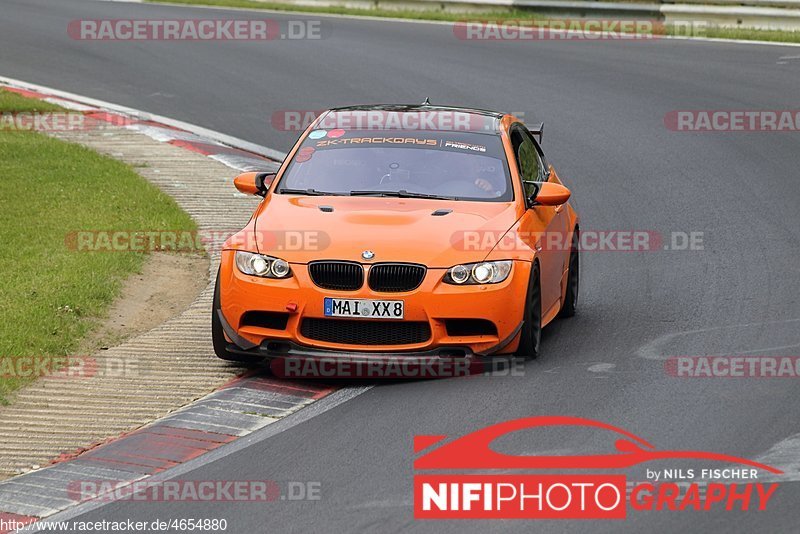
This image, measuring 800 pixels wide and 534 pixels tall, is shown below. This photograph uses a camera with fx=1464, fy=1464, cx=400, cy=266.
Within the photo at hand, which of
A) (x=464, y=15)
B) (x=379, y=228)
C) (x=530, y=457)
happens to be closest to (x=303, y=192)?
(x=379, y=228)

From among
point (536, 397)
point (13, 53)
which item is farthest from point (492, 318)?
point (13, 53)

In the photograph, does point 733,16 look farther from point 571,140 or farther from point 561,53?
point 571,140

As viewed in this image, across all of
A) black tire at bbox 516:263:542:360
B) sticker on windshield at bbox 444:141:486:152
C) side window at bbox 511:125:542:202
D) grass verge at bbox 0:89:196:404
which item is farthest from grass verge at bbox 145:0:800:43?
black tire at bbox 516:263:542:360

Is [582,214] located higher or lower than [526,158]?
lower

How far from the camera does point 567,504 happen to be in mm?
7004

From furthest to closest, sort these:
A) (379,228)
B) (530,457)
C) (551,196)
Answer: (551,196), (379,228), (530,457)

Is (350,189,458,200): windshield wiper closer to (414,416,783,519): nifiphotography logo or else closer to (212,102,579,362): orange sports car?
(212,102,579,362): orange sports car

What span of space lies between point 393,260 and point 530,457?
6.41 ft

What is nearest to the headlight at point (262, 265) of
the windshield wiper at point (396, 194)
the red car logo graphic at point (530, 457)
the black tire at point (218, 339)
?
the black tire at point (218, 339)

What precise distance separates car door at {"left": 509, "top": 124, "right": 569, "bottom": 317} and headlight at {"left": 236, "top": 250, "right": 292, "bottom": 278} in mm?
1634

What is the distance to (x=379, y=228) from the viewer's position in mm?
9492

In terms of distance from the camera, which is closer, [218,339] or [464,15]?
[218,339]

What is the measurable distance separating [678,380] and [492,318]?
4.03 ft

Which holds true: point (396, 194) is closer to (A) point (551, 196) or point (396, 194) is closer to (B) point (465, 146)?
(B) point (465, 146)
